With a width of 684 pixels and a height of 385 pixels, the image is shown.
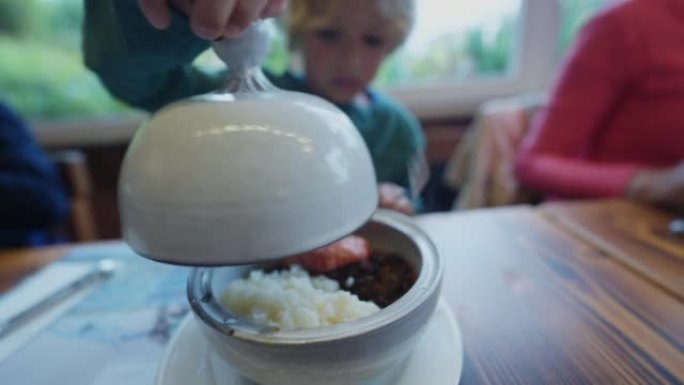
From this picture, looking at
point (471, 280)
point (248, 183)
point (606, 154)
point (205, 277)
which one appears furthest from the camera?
point (606, 154)

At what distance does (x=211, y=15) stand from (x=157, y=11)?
6cm

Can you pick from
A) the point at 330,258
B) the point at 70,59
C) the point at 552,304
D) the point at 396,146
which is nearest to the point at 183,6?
the point at 330,258

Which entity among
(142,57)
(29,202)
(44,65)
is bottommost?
(29,202)

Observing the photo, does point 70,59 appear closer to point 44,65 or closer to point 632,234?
point 44,65

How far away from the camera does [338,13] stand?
0.79 metres

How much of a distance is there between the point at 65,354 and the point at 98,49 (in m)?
0.31

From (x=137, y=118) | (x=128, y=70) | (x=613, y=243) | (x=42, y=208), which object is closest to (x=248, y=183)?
(x=128, y=70)

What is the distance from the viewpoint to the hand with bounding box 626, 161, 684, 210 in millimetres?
754

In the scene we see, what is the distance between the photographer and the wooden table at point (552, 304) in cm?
40

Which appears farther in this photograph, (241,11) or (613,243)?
(613,243)

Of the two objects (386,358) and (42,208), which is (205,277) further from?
(42,208)

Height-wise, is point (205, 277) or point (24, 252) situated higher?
point (205, 277)

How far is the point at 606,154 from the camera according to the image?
1.08 metres

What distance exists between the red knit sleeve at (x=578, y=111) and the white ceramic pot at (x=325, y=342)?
759mm
